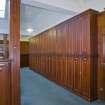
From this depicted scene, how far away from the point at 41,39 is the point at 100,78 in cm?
389

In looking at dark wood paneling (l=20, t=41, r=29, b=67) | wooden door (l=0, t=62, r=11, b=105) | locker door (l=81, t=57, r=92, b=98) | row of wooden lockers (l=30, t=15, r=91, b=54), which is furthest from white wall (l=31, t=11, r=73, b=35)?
wooden door (l=0, t=62, r=11, b=105)

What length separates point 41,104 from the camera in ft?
9.83

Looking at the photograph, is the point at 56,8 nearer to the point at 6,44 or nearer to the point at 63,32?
the point at 63,32

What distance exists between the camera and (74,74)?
12.1 ft

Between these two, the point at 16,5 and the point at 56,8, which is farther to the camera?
the point at 56,8

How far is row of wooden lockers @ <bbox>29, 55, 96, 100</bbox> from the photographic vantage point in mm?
3160

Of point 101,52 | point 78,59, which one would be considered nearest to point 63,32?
point 78,59

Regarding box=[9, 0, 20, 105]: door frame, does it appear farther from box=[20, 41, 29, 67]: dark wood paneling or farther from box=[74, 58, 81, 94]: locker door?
box=[20, 41, 29, 67]: dark wood paneling

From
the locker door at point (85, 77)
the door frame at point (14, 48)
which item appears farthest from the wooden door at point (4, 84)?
the locker door at point (85, 77)

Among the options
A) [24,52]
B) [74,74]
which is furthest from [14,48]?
[24,52]

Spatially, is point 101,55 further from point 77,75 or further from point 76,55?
point 77,75

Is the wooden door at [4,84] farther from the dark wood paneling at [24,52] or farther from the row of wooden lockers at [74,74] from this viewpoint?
the dark wood paneling at [24,52]

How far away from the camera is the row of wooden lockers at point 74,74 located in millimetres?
3160

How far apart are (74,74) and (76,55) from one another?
20.7 inches
